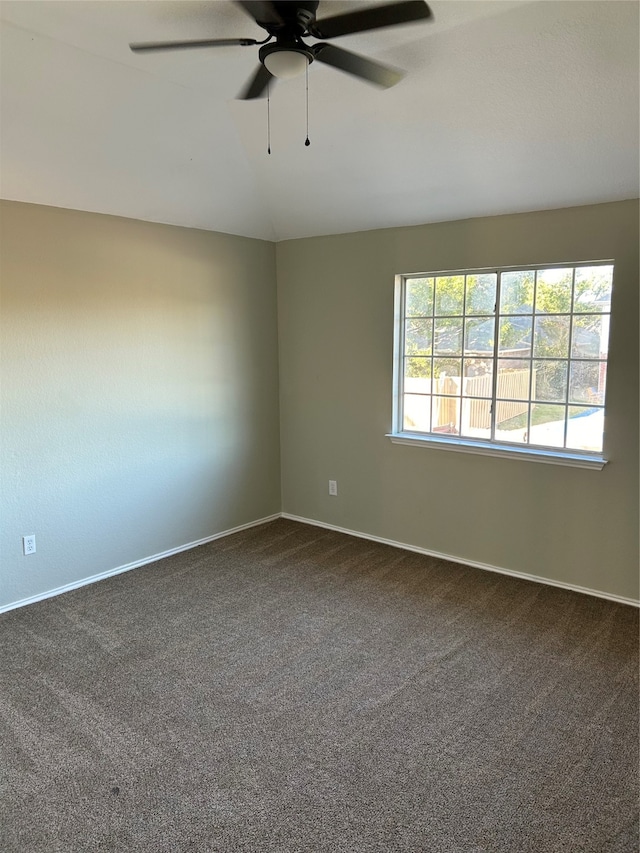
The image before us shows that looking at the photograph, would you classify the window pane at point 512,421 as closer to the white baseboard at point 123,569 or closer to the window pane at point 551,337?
the window pane at point 551,337

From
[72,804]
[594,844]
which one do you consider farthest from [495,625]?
[72,804]

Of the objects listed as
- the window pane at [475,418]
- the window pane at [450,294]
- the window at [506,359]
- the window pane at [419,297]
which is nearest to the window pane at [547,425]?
the window at [506,359]

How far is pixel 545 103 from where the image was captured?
2686 mm

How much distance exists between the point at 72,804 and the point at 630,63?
3533mm

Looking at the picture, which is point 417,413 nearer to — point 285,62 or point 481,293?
point 481,293

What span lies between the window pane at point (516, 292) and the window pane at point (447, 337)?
0.33m

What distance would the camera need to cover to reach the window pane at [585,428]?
3396 mm

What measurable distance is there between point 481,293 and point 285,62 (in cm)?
220

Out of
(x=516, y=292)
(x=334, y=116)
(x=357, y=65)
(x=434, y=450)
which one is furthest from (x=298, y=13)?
(x=434, y=450)

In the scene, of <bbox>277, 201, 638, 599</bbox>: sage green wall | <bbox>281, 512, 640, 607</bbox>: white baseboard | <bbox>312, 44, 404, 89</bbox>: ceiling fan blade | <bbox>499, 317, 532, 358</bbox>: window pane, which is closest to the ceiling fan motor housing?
<bbox>312, 44, 404, 89</bbox>: ceiling fan blade

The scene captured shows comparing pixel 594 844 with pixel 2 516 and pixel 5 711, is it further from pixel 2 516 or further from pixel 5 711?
pixel 2 516

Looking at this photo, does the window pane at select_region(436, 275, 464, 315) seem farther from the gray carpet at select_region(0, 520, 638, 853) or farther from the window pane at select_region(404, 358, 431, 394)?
the gray carpet at select_region(0, 520, 638, 853)

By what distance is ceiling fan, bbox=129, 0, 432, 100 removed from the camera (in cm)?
177

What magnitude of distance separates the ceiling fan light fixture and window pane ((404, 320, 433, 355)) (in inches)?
89.4
